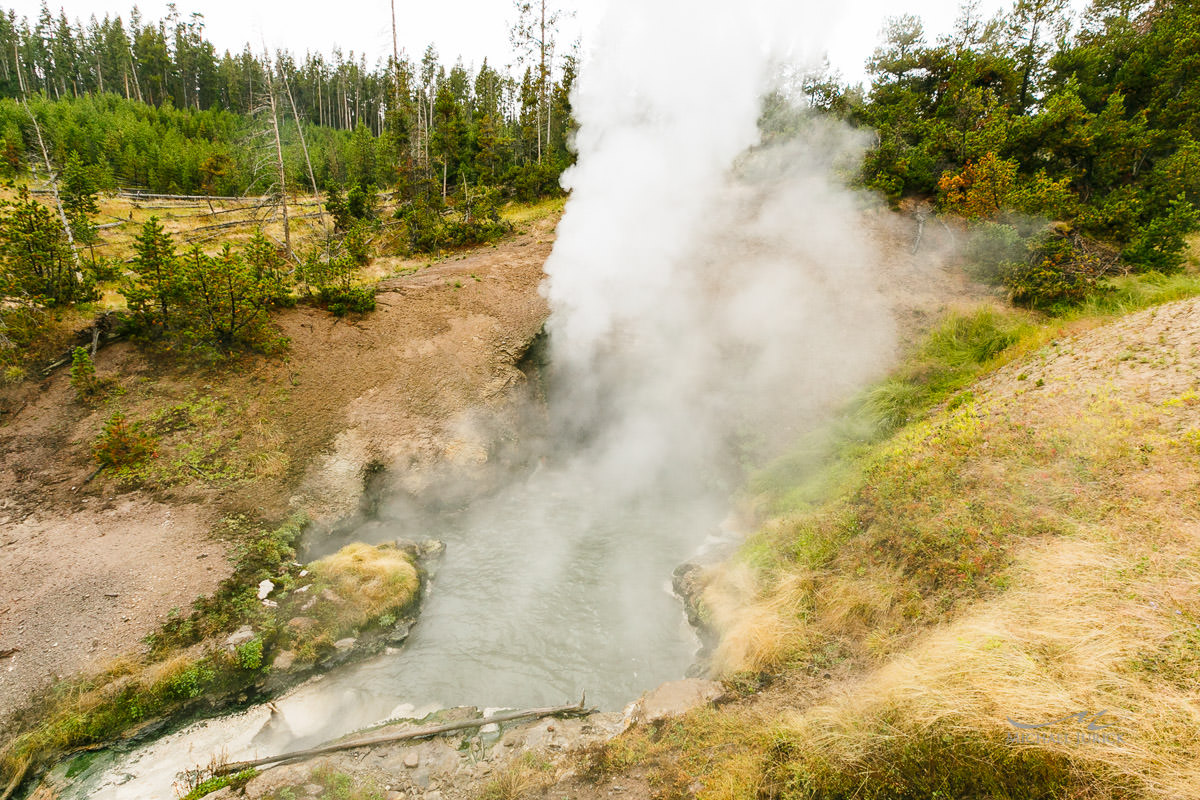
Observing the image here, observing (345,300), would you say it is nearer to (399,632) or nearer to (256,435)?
(256,435)

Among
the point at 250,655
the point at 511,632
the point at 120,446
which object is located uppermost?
the point at 120,446

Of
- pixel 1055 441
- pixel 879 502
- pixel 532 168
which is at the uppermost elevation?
pixel 532 168

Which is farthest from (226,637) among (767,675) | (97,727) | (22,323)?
(22,323)

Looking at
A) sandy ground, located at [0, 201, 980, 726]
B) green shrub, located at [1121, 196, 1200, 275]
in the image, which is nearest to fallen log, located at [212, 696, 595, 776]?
sandy ground, located at [0, 201, 980, 726]

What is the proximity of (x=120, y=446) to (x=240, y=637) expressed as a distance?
5245 mm

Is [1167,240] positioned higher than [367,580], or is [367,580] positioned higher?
[1167,240]

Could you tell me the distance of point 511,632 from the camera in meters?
8.00

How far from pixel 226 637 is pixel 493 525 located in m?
4.82

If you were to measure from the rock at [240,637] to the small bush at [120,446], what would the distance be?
475 cm

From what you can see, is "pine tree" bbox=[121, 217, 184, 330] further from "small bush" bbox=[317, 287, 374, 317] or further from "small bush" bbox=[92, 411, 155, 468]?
"small bush" bbox=[317, 287, 374, 317]

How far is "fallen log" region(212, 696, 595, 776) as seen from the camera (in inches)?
218

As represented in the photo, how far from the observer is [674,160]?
13.8 metres

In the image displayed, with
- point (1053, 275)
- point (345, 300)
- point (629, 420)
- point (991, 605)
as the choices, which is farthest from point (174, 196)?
point (1053, 275)

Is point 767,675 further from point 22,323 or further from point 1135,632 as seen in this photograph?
point 22,323
